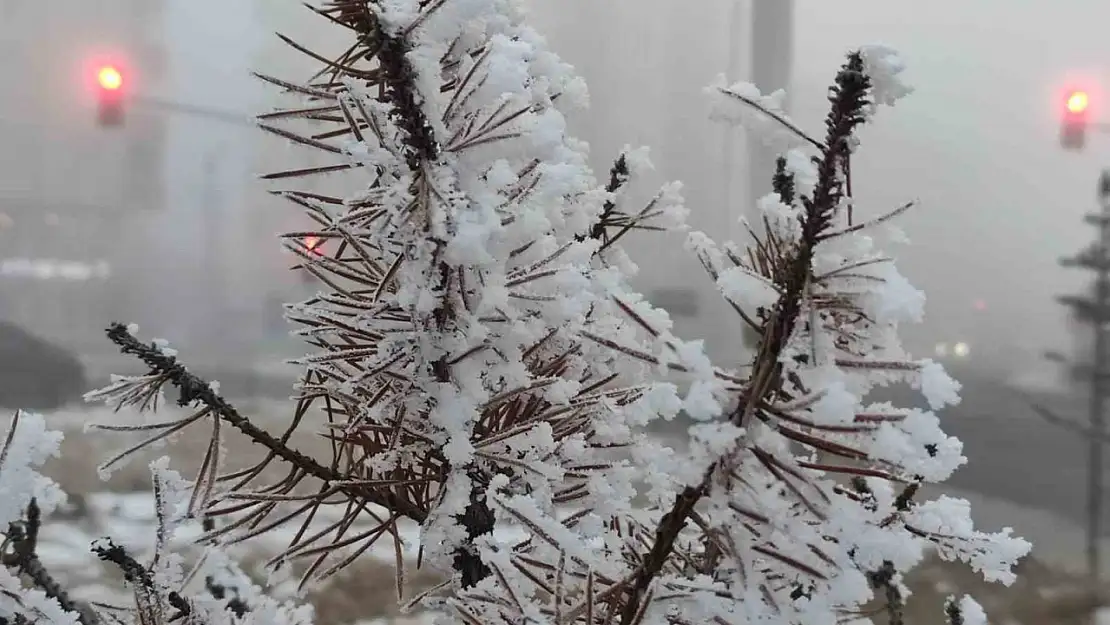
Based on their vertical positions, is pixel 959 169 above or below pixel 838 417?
above

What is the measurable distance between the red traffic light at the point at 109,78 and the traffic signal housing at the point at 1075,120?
174 centimetres

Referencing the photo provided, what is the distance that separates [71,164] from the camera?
159cm

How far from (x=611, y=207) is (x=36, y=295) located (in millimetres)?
1474

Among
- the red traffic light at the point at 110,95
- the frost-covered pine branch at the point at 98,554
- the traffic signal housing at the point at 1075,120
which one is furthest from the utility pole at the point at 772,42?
the red traffic light at the point at 110,95

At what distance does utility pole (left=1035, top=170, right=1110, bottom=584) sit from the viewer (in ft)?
5.17

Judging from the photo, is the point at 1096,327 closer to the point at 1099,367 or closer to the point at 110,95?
the point at 1099,367

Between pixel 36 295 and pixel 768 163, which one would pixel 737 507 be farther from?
pixel 36 295

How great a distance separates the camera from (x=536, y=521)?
0.31 m

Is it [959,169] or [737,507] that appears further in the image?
[959,169]

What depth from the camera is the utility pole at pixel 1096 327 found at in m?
1.58

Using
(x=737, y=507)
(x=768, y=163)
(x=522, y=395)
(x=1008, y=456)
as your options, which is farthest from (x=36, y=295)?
(x=1008, y=456)

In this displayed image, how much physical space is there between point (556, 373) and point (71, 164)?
5.07 feet

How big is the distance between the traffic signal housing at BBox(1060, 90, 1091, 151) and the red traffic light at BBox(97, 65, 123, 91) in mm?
1741

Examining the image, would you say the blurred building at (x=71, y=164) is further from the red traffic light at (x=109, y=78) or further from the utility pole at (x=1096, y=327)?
the utility pole at (x=1096, y=327)
